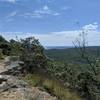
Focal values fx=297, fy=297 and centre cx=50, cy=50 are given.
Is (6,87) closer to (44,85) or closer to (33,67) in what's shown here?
(44,85)

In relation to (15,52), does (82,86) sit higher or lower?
lower

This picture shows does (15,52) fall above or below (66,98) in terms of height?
above

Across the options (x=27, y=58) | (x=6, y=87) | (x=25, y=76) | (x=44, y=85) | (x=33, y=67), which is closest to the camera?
(x=6, y=87)

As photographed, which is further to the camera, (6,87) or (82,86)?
(82,86)

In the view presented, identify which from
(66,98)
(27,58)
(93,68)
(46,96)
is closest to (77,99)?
(66,98)

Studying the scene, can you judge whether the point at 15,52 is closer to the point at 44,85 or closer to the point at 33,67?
the point at 33,67

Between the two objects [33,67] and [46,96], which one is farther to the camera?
[33,67]

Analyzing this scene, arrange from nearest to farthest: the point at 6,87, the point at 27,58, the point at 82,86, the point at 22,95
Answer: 1. the point at 22,95
2. the point at 6,87
3. the point at 27,58
4. the point at 82,86

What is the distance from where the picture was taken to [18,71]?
12.7 metres

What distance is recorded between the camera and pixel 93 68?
32.3 meters

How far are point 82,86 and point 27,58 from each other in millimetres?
5945

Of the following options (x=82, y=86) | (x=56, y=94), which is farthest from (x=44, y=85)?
(x=82, y=86)

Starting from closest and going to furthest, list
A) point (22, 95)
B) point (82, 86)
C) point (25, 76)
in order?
point (22, 95)
point (25, 76)
point (82, 86)

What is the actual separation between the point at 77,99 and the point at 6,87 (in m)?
2.61
